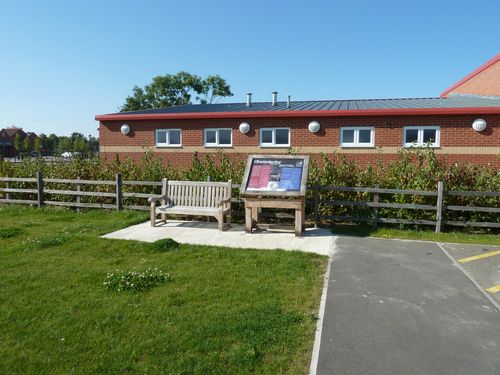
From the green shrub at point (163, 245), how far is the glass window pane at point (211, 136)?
400 inches

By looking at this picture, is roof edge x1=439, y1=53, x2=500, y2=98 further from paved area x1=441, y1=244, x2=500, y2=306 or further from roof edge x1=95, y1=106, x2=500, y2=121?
paved area x1=441, y1=244, x2=500, y2=306

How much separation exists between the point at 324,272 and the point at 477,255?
2.90m

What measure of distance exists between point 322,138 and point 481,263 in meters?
9.63

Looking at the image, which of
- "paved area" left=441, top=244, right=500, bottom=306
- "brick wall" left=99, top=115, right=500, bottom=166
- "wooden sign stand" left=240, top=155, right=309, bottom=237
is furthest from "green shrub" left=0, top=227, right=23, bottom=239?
"brick wall" left=99, top=115, right=500, bottom=166

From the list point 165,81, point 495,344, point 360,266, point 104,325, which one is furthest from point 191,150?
point 165,81

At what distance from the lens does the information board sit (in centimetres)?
791

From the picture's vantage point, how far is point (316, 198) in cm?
872

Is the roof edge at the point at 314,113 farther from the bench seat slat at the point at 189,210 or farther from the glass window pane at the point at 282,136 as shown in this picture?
the bench seat slat at the point at 189,210

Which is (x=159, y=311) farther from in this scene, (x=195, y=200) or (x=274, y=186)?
(x=195, y=200)

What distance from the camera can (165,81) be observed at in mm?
49688

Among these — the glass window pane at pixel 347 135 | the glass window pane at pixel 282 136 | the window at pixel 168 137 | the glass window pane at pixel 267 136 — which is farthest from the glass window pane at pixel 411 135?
the window at pixel 168 137

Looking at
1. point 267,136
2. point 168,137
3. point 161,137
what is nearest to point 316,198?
point 267,136

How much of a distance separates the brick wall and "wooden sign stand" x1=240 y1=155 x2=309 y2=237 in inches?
269

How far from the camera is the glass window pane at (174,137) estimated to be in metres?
17.0
